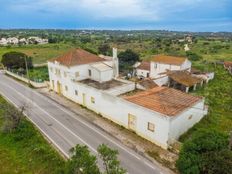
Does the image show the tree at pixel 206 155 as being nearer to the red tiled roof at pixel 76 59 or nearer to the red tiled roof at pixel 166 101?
the red tiled roof at pixel 166 101

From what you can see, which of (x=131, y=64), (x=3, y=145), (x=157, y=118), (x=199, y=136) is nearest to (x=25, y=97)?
(x=3, y=145)

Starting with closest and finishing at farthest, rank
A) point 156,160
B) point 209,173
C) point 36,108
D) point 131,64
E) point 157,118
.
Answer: point 209,173 → point 156,160 → point 157,118 → point 36,108 → point 131,64

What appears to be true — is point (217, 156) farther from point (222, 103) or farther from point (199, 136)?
point (222, 103)

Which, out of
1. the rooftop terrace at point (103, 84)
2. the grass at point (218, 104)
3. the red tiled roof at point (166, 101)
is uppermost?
the red tiled roof at point (166, 101)

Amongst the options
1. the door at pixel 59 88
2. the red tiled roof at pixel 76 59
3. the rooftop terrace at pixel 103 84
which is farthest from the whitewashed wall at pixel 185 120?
the door at pixel 59 88

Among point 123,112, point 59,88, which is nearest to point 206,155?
point 123,112

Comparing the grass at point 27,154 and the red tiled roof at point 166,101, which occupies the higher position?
the red tiled roof at point 166,101

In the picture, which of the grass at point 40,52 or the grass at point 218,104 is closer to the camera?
the grass at point 218,104
